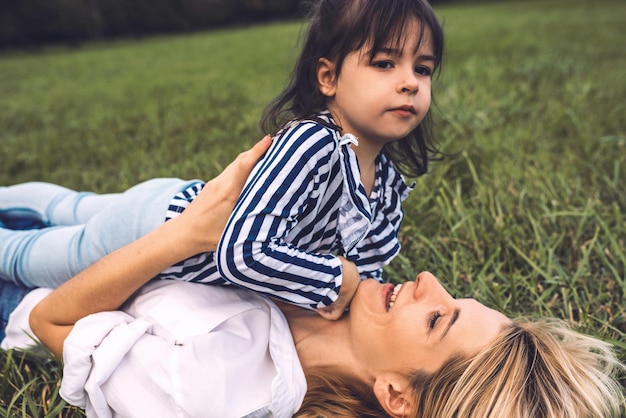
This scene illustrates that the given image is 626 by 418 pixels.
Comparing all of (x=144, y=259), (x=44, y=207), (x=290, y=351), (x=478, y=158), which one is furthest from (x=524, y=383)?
(x=44, y=207)

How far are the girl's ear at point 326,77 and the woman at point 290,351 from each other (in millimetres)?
259

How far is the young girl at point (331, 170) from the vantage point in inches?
59.7

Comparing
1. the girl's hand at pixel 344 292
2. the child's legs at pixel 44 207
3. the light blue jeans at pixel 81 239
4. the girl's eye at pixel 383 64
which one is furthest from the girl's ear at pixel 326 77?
the child's legs at pixel 44 207

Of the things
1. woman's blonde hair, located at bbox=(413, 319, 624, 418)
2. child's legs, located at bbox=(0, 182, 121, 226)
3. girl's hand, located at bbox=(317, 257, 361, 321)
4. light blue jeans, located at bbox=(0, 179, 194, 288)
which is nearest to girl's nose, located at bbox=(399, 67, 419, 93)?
girl's hand, located at bbox=(317, 257, 361, 321)

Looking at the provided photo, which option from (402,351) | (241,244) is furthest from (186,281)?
(402,351)

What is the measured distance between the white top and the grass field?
225 millimetres

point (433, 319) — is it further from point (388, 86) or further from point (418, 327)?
point (388, 86)

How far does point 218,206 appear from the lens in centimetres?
172

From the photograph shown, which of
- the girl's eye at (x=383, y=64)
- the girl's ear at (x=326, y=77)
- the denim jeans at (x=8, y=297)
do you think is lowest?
the denim jeans at (x=8, y=297)

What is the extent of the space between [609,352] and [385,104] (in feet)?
3.10

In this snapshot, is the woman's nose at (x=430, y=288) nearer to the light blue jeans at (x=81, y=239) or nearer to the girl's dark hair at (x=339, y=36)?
the girl's dark hair at (x=339, y=36)

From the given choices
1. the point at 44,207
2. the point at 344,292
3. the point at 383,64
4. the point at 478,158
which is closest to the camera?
the point at 383,64

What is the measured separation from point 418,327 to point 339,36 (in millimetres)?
850

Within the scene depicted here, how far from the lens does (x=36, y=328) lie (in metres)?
1.92
